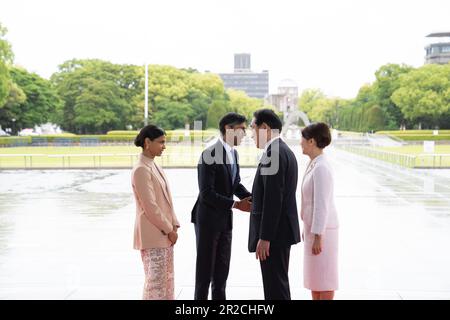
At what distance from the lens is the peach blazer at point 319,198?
4211mm

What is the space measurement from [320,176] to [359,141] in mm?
49477

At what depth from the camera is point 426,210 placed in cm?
1107

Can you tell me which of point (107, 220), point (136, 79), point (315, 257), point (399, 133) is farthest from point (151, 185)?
point (136, 79)

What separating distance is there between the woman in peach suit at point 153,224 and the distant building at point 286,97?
9573 cm

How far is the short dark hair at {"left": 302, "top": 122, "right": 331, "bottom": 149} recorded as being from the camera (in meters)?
4.34

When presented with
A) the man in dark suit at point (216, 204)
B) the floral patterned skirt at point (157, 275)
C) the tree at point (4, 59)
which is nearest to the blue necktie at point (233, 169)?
the man in dark suit at point (216, 204)

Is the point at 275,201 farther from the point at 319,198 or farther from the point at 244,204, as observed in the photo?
the point at 244,204

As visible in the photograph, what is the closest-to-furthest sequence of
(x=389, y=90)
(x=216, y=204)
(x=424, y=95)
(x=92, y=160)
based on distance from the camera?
A: (x=216, y=204) < (x=92, y=160) < (x=424, y=95) < (x=389, y=90)

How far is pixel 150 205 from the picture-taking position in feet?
13.8

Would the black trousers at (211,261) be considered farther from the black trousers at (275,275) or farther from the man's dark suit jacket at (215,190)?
the black trousers at (275,275)

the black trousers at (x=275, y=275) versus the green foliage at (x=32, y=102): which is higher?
the green foliage at (x=32, y=102)

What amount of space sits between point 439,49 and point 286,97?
1164 inches

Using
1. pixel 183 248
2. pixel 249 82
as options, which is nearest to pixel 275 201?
pixel 183 248
